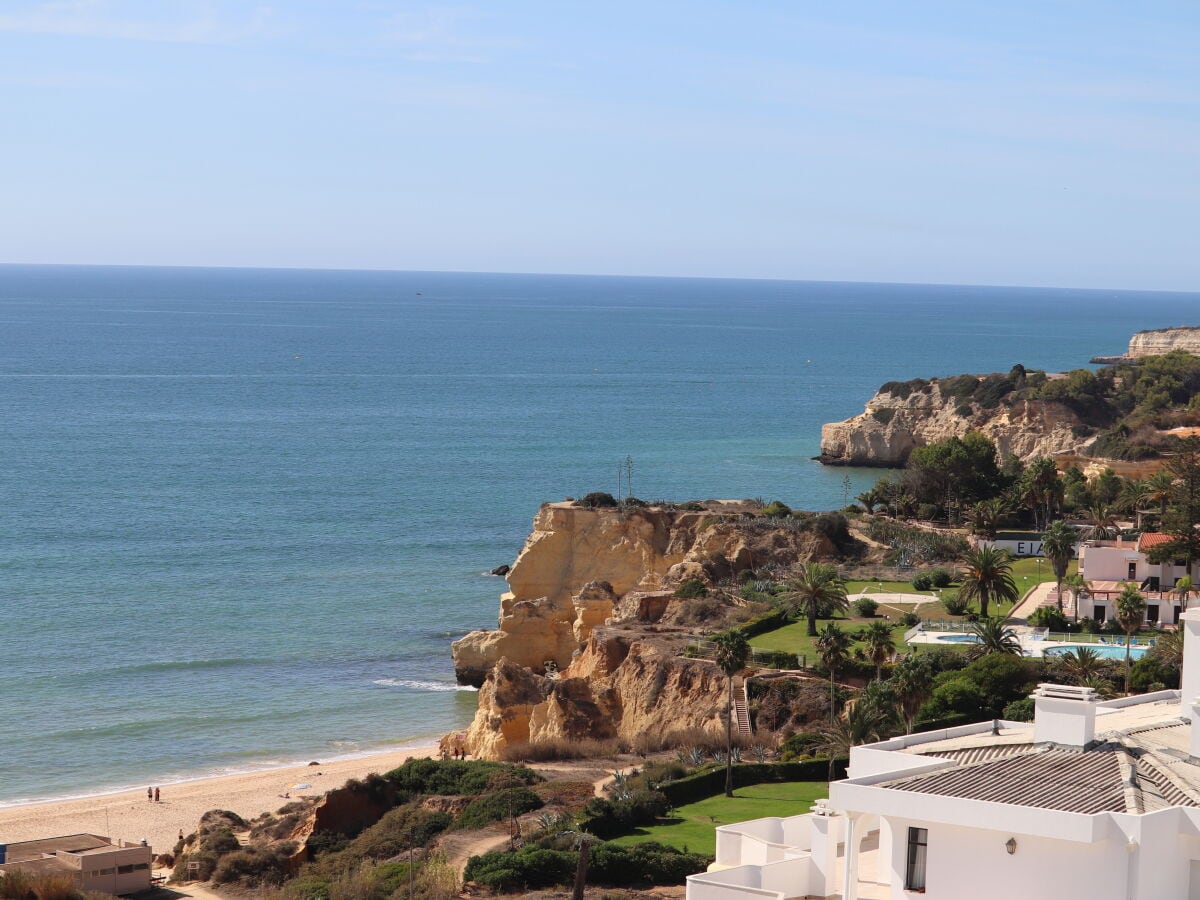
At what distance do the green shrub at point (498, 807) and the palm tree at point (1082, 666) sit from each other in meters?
13.8

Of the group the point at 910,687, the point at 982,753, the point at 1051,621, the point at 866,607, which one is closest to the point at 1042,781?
the point at 982,753

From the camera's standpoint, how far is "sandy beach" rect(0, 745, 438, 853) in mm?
42250

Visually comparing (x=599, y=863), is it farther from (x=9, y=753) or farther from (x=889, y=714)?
(x=9, y=753)

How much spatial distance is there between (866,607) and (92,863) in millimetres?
25478

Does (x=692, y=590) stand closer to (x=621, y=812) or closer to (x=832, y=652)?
(x=832, y=652)

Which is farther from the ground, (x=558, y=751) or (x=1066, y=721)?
(x=1066, y=721)

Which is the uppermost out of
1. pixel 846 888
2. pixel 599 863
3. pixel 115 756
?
pixel 846 888

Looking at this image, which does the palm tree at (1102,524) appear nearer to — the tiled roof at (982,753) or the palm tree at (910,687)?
the palm tree at (910,687)

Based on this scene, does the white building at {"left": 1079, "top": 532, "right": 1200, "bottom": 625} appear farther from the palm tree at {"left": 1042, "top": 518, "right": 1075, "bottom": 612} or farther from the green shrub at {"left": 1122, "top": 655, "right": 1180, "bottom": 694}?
the green shrub at {"left": 1122, "top": 655, "right": 1180, "bottom": 694}

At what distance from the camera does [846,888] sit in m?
18.7

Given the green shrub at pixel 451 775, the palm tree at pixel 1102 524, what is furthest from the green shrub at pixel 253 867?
the palm tree at pixel 1102 524

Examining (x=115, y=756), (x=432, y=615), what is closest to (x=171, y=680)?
(x=115, y=756)

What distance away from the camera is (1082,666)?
131 ft

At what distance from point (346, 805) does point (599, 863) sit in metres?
11.6
